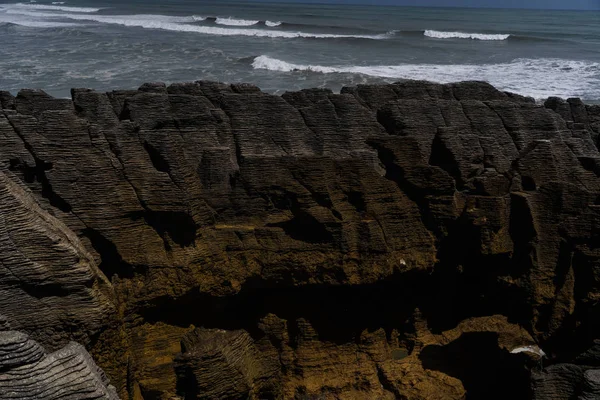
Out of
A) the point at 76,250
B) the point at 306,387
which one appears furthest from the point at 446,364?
the point at 76,250

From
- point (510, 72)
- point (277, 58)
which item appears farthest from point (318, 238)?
point (277, 58)

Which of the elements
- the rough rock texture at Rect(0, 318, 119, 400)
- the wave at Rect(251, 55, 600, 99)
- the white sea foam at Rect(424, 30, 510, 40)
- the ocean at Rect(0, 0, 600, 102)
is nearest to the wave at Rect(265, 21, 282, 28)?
the ocean at Rect(0, 0, 600, 102)

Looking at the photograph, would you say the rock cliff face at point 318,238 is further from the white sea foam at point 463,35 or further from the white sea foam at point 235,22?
the white sea foam at point 235,22

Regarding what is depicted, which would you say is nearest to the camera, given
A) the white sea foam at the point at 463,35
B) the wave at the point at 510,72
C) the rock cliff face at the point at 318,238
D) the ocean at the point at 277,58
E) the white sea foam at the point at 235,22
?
the rock cliff face at the point at 318,238

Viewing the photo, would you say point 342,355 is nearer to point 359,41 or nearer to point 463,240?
point 463,240

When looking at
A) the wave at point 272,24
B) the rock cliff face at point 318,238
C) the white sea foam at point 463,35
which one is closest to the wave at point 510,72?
the rock cliff face at point 318,238

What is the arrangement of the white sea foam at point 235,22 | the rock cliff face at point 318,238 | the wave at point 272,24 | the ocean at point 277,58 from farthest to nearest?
the white sea foam at point 235,22 → the wave at point 272,24 → the ocean at point 277,58 → the rock cliff face at point 318,238
